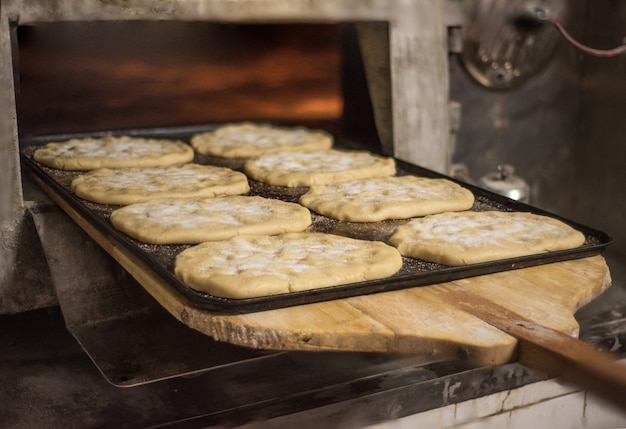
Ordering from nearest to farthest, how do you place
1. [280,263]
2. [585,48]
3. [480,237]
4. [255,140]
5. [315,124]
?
[280,263] < [480,237] < [255,140] < [585,48] < [315,124]

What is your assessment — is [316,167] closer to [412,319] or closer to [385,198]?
[385,198]

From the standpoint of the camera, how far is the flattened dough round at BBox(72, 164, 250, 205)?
2471mm

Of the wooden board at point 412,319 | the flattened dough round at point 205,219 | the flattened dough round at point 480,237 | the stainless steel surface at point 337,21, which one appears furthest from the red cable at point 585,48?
the wooden board at point 412,319

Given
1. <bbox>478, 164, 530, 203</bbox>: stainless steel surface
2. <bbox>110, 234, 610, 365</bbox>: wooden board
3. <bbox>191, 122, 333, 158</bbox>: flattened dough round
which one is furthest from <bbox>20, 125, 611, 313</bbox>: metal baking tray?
<bbox>478, 164, 530, 203</bbox>: stainless steel surface

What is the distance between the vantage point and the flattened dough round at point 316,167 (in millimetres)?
2775

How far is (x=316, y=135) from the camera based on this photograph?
11.7ft

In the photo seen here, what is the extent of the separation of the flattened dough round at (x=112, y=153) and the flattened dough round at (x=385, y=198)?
74cm

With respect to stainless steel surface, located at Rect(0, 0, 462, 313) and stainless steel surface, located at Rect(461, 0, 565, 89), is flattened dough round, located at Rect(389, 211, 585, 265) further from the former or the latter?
stainless steel surface, located at Rect(461, 0, 565, 89)

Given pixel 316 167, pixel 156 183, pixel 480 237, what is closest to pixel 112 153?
pixel 156 183

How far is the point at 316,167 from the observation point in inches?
115

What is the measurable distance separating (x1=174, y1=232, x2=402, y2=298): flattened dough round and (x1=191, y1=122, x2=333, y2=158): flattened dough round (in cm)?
119

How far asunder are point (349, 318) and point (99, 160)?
165 centimetres

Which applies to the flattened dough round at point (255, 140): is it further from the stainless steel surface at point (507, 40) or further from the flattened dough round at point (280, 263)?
the flattened dough round at point (280, 263)

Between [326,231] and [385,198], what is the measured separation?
313 mm
